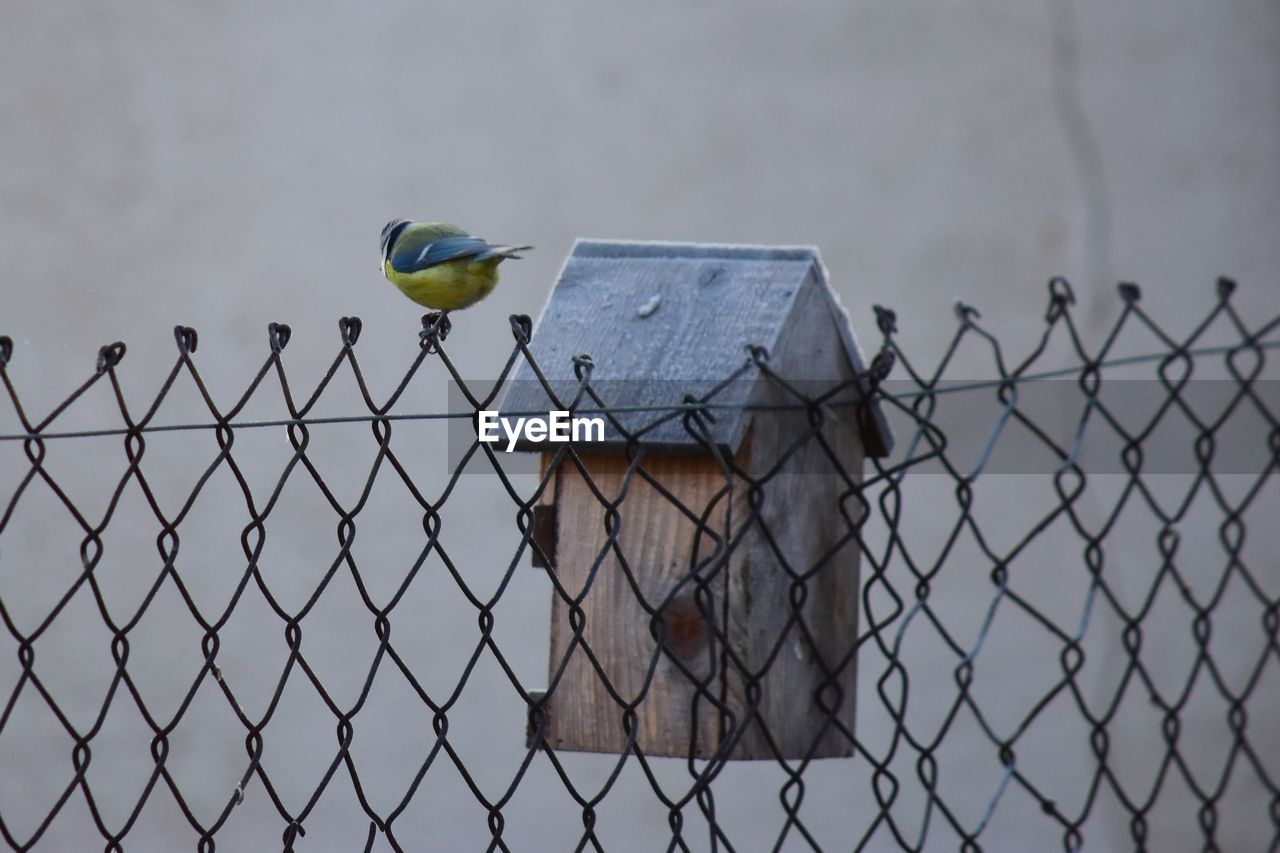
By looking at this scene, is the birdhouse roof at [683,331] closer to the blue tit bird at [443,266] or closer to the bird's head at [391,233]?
the blue tit bird at [443,266]

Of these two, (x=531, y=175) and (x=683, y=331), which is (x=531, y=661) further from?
(x=683, y=331)

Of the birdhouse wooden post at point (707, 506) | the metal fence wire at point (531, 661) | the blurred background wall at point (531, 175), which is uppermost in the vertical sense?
the blurred background wall at point (531, 175)

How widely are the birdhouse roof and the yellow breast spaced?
0.70 m

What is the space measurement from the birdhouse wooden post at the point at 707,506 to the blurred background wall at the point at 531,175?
2163 millimetres

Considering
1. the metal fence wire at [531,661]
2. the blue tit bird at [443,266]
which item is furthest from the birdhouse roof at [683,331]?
the metal fence wire at [531,661]

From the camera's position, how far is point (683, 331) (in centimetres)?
170

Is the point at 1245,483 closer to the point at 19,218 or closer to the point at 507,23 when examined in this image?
the point at 507,23

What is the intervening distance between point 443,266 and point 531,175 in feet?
5.19

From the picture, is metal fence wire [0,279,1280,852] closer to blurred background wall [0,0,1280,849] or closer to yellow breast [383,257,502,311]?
blurred background wall [0,0,1280,849]

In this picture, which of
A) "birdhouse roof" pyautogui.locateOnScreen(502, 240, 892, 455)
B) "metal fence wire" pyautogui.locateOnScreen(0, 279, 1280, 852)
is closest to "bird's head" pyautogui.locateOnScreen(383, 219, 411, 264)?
"metal fence wire" pyautogui.locateOnScreen(0, 279, 1280, 852)

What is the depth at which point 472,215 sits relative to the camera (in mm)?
4027

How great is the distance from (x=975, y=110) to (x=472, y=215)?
1.54 m

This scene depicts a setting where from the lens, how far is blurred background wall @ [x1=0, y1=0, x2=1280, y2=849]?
151 inches

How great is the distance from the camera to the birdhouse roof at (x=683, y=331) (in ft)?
5.37
